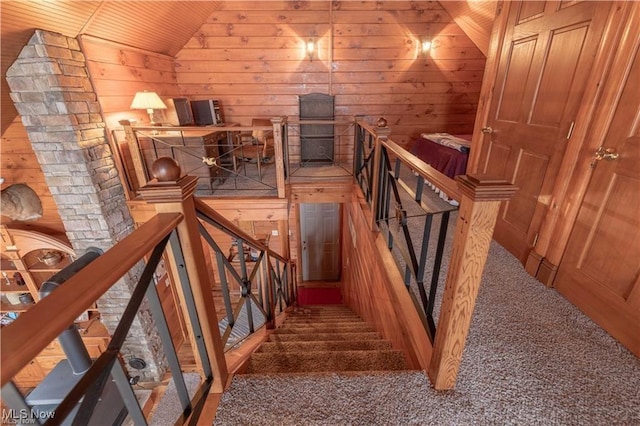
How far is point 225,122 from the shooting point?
462 centimetres

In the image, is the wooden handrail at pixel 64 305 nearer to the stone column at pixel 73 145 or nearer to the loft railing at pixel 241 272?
the loft railing at pixel 241 272

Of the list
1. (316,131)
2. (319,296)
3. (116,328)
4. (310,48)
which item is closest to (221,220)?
(116,328)

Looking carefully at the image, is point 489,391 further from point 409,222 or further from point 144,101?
point 144,101

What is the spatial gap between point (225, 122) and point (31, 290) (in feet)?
11.0

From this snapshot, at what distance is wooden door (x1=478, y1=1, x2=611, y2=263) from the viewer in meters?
1.59

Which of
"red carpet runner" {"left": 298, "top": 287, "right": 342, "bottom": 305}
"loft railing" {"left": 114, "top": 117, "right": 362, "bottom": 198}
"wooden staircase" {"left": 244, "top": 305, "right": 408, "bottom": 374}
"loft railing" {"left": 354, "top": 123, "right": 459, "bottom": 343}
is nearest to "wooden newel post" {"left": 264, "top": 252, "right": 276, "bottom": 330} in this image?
"wooden staircase" {"left": 244, "top": 305, "right": 408, "bottom": 374}

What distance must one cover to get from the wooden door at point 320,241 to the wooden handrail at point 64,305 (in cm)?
472

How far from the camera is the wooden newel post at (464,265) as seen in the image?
0.86 meters

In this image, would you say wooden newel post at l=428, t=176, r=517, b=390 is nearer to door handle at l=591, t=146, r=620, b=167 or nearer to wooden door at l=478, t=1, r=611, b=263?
door handle at l=591, t=146, r=620, b=167

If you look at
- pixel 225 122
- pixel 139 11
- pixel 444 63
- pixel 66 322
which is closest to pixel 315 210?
pixel 225 122

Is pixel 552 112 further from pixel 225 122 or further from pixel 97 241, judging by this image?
pixel 225 122

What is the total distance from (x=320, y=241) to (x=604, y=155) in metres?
4.62

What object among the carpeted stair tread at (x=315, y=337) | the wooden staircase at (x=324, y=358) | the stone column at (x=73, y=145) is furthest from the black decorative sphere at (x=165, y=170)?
the stone column at (x=73, y=145)

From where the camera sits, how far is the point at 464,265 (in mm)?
970
